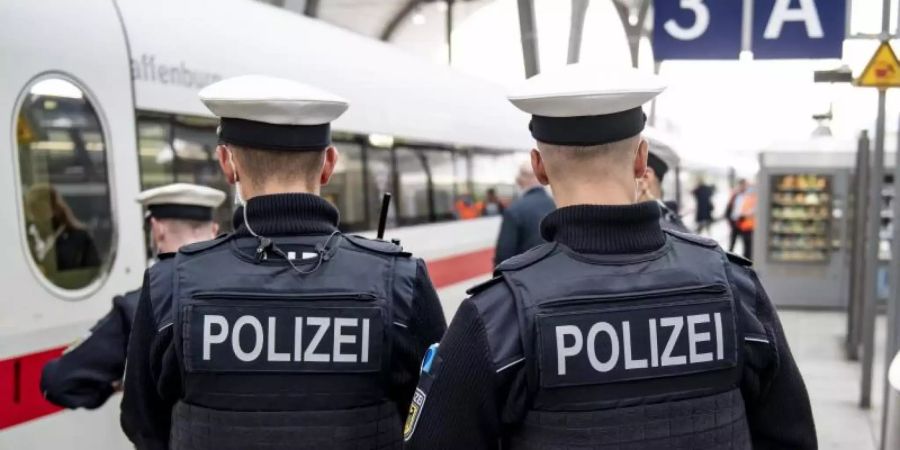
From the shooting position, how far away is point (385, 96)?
671 centimetres

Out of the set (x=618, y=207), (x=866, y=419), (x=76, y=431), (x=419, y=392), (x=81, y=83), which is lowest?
(x=866, y=419)

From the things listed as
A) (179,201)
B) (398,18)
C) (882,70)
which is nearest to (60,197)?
(179,201)

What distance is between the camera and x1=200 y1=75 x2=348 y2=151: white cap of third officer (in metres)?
1.99

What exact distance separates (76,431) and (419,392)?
248 cm

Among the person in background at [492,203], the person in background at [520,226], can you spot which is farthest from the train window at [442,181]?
the person in background at [520,226]

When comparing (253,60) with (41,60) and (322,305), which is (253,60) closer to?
(41,60)

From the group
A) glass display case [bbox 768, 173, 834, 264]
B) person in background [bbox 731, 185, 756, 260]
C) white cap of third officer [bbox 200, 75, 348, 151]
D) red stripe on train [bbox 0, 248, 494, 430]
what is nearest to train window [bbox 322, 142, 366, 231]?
red stripe on train [bbox 0, 248, 494, 430]

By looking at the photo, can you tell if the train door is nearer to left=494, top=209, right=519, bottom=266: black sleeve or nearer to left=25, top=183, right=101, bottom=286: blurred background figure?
left=25, top=183, right=101, bottom=286: blurred background figure

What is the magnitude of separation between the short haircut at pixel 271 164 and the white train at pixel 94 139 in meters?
1.65

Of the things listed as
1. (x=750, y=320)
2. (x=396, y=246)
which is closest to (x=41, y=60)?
(x=396, y=246)

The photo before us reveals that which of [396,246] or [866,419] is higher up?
[396,246]

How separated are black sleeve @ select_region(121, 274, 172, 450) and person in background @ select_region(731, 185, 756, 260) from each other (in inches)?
471

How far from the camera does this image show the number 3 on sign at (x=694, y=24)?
5.70m

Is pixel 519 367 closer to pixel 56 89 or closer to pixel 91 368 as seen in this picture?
pixel 91 368
